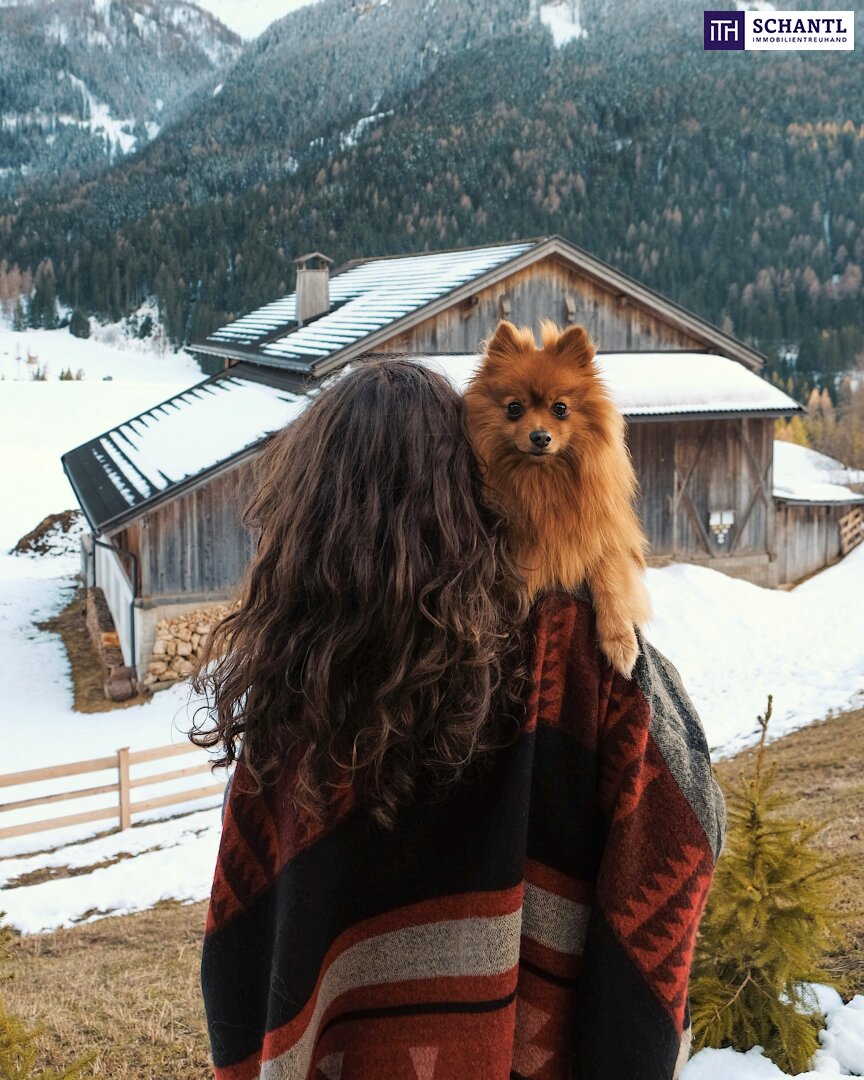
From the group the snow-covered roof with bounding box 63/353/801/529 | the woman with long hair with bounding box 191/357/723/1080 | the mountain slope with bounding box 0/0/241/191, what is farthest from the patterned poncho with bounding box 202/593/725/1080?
the mountain slope with bounding box 0/0/241/191

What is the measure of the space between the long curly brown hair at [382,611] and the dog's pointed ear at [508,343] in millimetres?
616

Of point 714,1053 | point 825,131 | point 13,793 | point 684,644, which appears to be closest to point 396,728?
point 714,1053

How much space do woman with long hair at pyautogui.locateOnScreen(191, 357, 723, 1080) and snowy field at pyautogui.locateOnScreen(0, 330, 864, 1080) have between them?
85 cm

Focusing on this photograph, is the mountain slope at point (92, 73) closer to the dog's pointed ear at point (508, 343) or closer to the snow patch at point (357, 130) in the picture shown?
the snow patch at point (357, 130)

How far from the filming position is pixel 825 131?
245 ft

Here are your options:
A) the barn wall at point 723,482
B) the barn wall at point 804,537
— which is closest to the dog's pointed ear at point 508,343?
the barn wall at point 723,482

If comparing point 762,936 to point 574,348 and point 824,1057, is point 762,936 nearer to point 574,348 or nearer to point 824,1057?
point 824,1057

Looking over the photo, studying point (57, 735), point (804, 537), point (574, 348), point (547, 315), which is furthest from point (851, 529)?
point (574, 348)

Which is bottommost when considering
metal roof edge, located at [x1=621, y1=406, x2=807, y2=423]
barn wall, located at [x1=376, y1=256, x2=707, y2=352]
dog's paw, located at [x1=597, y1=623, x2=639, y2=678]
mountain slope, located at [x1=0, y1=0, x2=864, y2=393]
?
dog's paw, located at [x1=597, y1=623, x2=639, y2=678]

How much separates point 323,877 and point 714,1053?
2.86 meters

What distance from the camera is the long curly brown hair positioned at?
1.76 metres

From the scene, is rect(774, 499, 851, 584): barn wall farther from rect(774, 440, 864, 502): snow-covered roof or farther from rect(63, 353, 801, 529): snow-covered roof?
rect(774, 440, 864, 502): snow-covered roof

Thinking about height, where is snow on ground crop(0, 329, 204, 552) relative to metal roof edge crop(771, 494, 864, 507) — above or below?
above

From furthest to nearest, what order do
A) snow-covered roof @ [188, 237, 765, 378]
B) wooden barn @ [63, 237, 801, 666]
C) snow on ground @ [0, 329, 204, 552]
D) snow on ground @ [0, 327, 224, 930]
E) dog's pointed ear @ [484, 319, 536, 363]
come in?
snow on ground @ [0, 329, 204, 552]
snow-covered roof @ [188, 237, 765, 378]
wooden barn @ [63, 237, 801, 666]
snow on ground @ [0, 327, 224, 930]
dog's pointed ear @ [484, 319, 536, 363]
